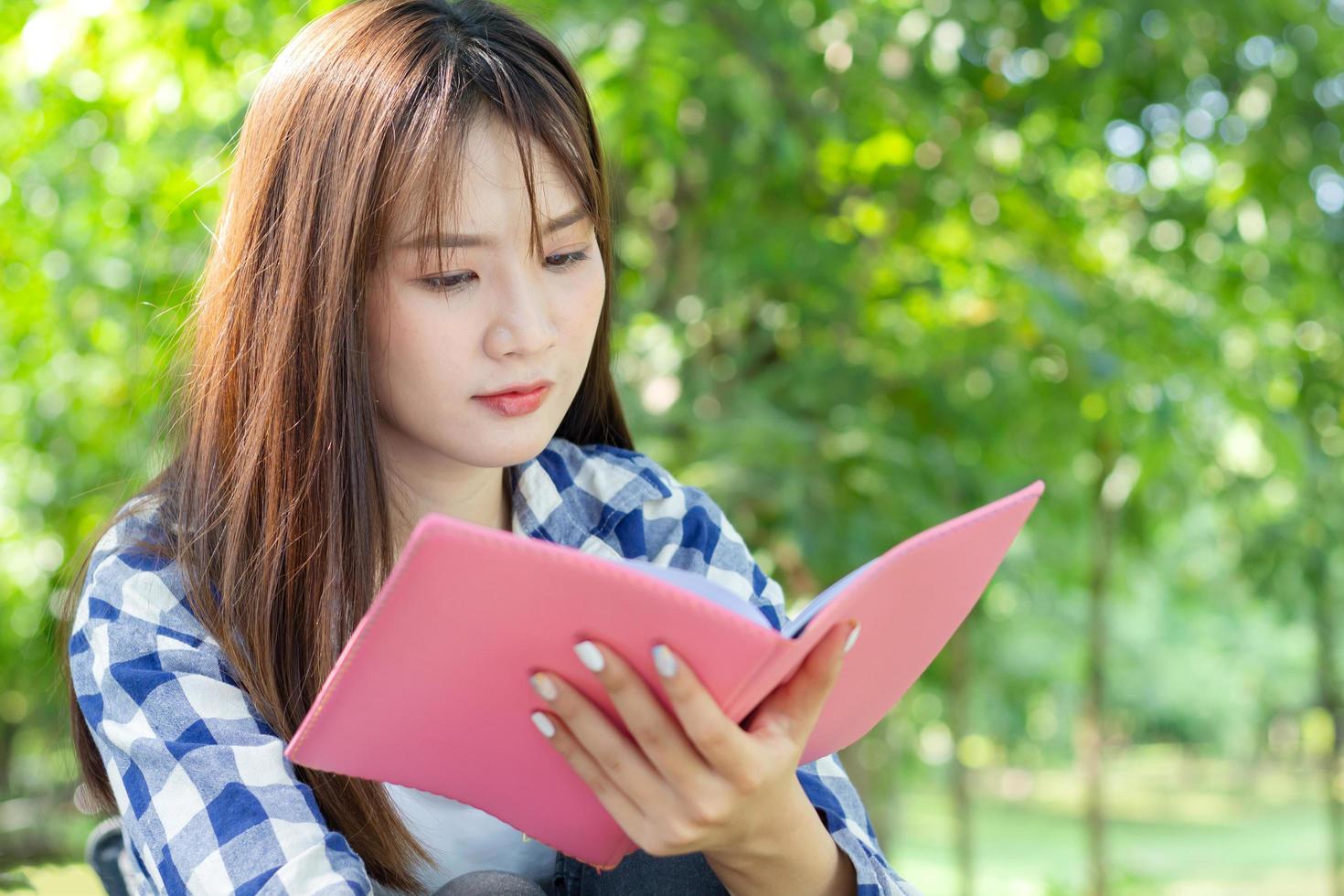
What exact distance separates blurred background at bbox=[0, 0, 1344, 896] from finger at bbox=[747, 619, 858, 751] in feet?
3.10

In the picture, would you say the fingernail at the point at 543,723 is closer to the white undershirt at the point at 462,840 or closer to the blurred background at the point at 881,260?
the white undershirt at the point at 462,840

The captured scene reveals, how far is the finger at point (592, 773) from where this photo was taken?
0.81m

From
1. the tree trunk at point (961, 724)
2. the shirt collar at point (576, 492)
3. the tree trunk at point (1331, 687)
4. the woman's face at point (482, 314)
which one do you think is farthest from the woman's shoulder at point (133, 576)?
the tree trunk at point (1331, 687)

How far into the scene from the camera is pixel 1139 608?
8852mm

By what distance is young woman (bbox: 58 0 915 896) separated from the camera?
920mm

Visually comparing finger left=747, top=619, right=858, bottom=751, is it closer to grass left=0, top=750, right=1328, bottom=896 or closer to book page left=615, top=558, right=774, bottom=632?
book page left=615, top=558, right=774, bottom=632

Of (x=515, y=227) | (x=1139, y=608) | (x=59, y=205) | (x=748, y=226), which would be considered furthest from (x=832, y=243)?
(x=1139, y=608)

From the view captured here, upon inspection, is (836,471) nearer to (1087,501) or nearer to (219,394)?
(1087,501)

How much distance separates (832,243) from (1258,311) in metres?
1.23

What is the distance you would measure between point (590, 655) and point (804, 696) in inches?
5.5

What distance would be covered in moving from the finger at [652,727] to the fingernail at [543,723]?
0.05 m

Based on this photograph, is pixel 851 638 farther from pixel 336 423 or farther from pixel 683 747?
pixel 336 423

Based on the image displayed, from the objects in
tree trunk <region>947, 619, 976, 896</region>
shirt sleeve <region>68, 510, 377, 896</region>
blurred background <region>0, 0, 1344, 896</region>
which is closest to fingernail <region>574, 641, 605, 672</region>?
shirt sleeve <region>68, 510, 377, 896</region>

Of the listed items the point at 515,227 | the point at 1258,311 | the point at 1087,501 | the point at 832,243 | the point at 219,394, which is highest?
the point at 515,227
